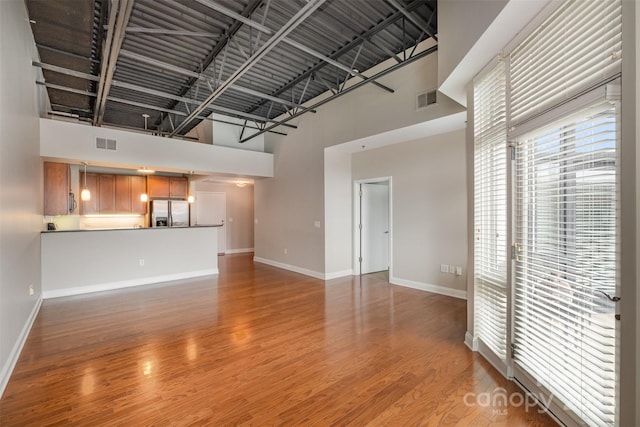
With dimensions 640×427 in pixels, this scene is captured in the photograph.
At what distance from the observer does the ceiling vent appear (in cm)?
506

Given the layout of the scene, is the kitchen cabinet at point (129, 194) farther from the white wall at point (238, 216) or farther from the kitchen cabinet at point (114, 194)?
the white wall at point (238, 216)

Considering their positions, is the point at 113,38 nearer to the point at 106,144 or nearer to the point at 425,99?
the point at 106,144

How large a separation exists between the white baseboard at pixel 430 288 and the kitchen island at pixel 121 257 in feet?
13.3

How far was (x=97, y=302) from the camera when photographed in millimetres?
4484

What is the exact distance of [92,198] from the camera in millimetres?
7324

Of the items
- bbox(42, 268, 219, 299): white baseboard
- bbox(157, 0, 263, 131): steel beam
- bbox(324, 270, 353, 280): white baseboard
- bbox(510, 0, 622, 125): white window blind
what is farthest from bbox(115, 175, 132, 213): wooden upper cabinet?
bbox(510, 0, 622, 125): white window blind

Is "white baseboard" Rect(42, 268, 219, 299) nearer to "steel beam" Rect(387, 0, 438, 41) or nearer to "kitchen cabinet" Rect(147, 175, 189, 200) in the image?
"kitchen cabinet" Rect(147, 175, 189, 200)

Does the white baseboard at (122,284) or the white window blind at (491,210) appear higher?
the white window blind at (491,210)

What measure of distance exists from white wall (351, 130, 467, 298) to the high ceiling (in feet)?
4.45

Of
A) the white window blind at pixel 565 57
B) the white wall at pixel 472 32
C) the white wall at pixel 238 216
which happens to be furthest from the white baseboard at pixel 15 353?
the white wall at pixel 238 216

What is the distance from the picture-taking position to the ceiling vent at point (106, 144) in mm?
5062

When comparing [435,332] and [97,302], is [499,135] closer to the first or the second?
[435,332]

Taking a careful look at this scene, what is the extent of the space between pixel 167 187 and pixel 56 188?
8.09 ft

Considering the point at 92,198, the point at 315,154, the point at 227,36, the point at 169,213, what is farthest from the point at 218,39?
the point at 92,198
